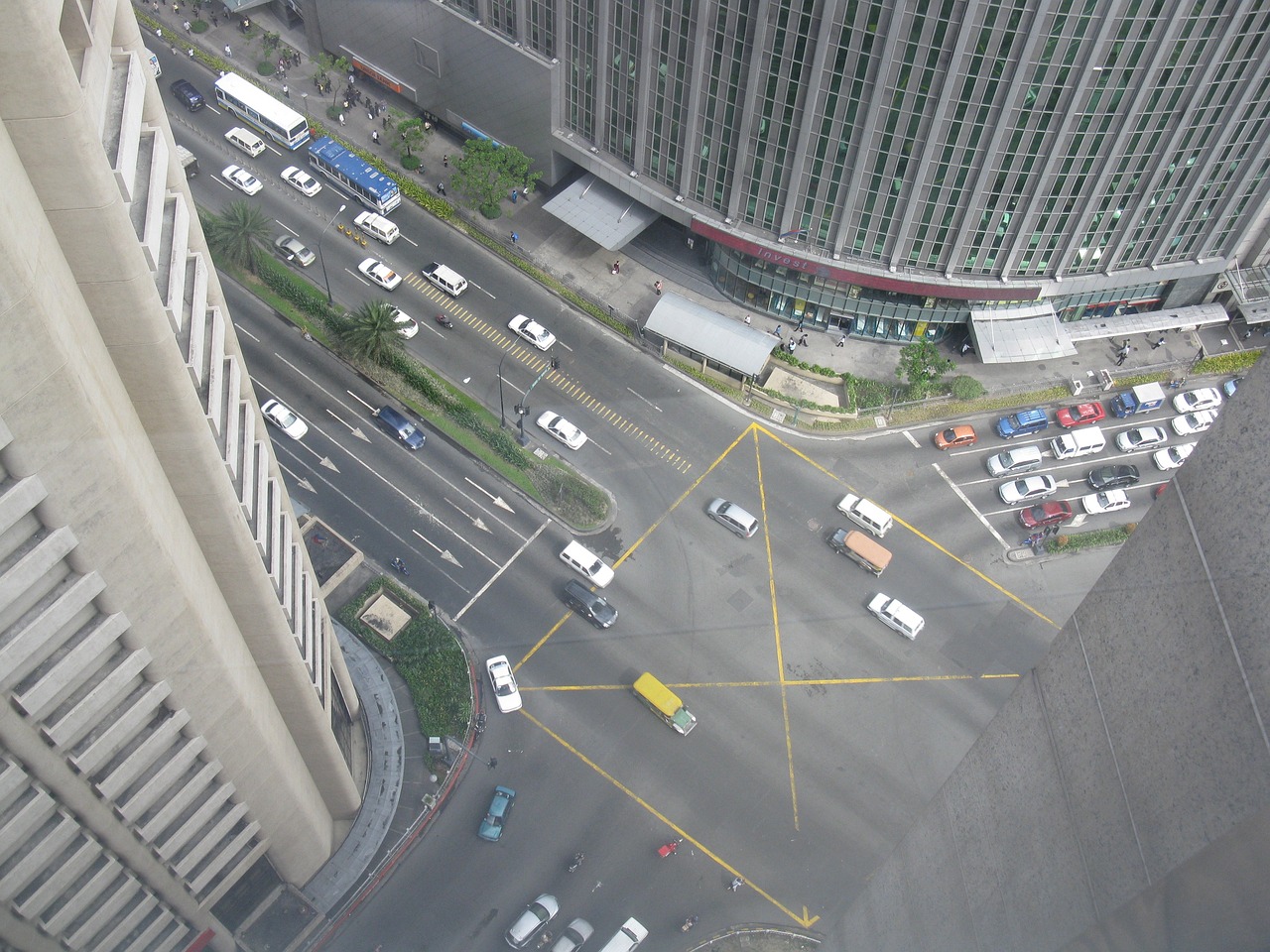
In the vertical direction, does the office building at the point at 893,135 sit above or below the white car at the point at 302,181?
above

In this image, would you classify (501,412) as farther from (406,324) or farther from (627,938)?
(627,938)

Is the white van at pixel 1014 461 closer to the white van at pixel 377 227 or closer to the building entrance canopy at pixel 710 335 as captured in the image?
the building entrance canopy at pixel 710 335

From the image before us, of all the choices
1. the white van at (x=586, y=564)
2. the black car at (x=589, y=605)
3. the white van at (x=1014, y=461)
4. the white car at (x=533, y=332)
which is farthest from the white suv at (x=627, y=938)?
the white car at (x=533, y=332)

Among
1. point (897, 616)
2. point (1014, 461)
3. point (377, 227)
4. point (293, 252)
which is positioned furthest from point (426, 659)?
point (1014, 461)

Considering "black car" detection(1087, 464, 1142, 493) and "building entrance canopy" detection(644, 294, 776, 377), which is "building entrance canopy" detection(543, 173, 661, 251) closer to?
"building entrance canopy" detection(644, 294, 776, 377)

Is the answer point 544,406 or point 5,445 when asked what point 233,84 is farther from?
point 5,445
